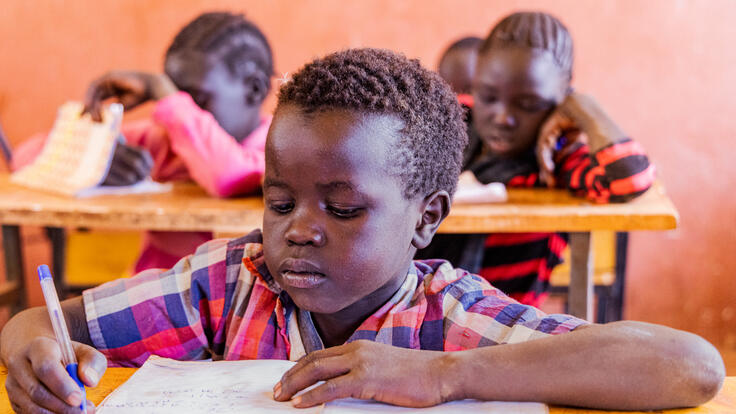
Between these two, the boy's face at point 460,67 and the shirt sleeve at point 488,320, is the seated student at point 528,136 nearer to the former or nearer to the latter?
the boy's face at point 460,67

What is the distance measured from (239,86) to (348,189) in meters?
1.65

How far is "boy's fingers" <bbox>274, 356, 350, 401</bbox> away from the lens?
2.62 feet

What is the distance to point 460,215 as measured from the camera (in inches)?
72.3

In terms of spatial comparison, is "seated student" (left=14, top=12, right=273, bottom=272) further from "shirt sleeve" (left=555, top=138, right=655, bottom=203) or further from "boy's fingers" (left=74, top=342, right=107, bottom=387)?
→ "boy's fingers" (left=74, top=342, right=107, bottom=387)

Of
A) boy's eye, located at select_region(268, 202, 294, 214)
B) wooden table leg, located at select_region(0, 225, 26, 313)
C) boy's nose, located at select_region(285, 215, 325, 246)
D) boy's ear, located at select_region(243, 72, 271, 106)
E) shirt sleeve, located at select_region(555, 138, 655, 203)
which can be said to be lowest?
wooden table leg, located at select_region(0, 225, 26, 313)

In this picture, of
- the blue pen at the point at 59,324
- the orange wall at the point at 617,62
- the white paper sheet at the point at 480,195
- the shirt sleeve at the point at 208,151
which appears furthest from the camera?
the orange wall at the point at 617,62

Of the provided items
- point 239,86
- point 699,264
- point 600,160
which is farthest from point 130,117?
point 699,264

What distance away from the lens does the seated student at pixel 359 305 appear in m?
0.81

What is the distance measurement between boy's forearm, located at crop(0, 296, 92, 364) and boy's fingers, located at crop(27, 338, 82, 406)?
47 millimetres

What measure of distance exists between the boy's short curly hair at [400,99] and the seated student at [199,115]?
1.12 metres

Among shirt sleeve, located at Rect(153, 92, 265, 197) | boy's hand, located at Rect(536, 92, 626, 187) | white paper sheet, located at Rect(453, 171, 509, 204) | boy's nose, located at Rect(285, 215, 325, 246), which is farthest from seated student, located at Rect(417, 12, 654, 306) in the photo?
boy's nose, located at Rect(285, 215, 325, 246)

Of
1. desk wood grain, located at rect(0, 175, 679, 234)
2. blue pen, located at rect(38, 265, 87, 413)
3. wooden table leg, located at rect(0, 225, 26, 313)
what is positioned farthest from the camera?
wooden table leg, located at rect(0, 225, 26, 313)

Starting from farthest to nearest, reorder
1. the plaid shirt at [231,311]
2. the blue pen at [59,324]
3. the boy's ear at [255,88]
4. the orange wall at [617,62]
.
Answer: the orange wall at [617,62], the boy's ear at [255,88], the plaid shirt at [231,311], the blue pen at [59,324]

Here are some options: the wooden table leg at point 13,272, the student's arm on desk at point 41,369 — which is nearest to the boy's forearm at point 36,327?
the student's arm on desk at point 41,369
